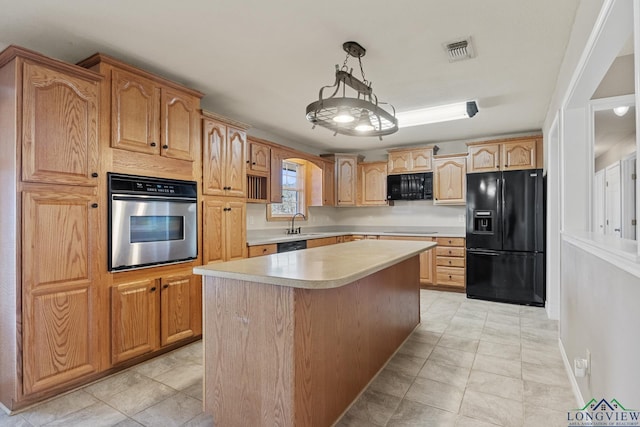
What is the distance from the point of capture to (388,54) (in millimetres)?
2508

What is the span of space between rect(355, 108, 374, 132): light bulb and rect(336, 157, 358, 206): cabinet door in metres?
3.64

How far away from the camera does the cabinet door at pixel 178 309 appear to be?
2.77m

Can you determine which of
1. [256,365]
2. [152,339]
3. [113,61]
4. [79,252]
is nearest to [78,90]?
[113,61]

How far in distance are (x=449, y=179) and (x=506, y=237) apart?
48.9 inches

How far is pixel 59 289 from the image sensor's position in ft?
7.16

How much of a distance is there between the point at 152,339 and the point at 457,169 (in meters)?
4.59

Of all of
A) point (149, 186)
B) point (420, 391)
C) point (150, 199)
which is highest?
point (149, 186)

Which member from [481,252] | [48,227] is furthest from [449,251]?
[48,227]

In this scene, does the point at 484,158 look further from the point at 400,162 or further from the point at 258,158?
the point at 258,158

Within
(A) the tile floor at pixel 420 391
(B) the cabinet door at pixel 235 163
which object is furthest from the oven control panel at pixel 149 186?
(A) the tile floor at pixel 420 391

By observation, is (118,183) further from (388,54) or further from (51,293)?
(388,54)

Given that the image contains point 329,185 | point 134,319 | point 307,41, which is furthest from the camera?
point 329,185

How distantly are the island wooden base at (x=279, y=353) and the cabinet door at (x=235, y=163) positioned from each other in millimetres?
1726

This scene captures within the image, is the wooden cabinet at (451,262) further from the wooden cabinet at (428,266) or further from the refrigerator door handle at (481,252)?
the refrigerator door handle at (481,252)
